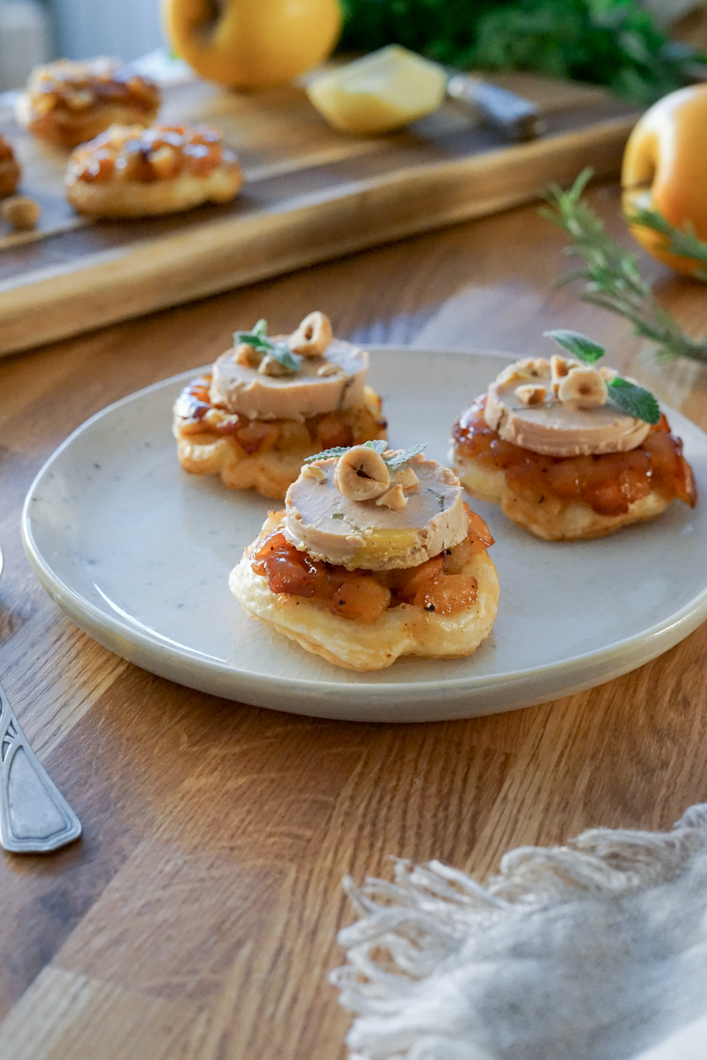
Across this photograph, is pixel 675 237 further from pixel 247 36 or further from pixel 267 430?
pixel 247 36

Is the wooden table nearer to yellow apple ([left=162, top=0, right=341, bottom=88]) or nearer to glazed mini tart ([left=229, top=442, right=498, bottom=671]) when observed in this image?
glazed mini tart ([left=229, top=442, right=498, bottom=671])

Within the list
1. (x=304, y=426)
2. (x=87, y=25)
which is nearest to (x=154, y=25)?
(x=87, y=25)

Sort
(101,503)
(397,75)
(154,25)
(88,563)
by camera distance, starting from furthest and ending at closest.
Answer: (154,25), (397,75), (101,503), (88,563)

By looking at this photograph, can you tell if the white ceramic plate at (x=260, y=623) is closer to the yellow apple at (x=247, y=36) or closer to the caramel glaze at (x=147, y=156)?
the caramel glaze at (x=147, y=156)

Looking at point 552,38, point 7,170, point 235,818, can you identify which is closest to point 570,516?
point 235,818

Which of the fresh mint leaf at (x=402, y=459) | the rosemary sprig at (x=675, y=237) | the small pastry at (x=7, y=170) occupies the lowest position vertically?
the rosemary sprig at (x=675, y=237)

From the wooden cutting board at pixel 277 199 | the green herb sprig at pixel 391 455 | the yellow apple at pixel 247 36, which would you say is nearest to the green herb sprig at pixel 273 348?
the green herb sprig at pixel 391 455

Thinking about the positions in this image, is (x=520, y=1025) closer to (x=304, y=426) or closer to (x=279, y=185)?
(x=304, y=426)
